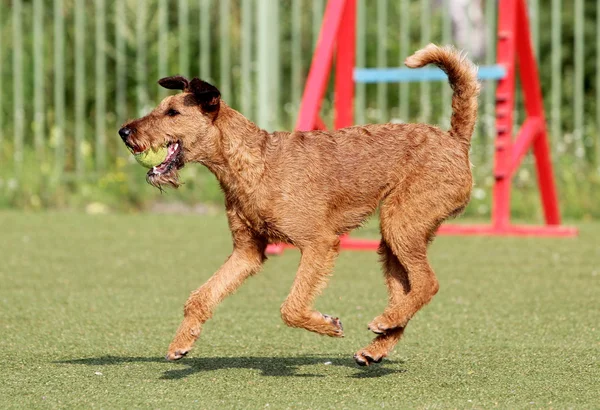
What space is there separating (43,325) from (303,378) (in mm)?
1737

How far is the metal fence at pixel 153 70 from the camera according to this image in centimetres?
1167

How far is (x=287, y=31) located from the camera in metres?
15.1

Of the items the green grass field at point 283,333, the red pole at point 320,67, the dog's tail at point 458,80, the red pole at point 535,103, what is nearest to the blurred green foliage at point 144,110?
the red pole at point 535,103

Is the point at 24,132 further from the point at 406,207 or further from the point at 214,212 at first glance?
the point at 406,207

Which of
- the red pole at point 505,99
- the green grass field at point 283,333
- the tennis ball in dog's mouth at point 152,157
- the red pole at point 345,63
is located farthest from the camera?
the red pole at point 505,99

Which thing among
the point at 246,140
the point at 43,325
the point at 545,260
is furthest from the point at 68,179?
the point at 246,140

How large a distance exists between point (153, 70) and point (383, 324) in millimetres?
8043

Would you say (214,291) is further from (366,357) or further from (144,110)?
(144,110)

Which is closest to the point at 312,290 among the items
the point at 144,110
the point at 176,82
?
the point at 176,82

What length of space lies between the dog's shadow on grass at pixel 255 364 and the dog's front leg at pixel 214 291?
0.14 m

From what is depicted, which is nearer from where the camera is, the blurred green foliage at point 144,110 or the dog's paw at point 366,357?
the dog's paw at point 366,357

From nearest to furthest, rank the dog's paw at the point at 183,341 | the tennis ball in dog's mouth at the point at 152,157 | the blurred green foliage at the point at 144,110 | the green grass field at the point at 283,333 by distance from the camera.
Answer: the green grass field at the point at 283,333
the dog's paw at the point at 183,341
the tennis ball in dog's mouth at the point at 152,157
the blurred green foliage at the point at 144,110

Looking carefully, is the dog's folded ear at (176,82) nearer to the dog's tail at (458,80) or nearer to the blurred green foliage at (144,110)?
the dog's tail at (458,80)

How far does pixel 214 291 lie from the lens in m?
4.86
